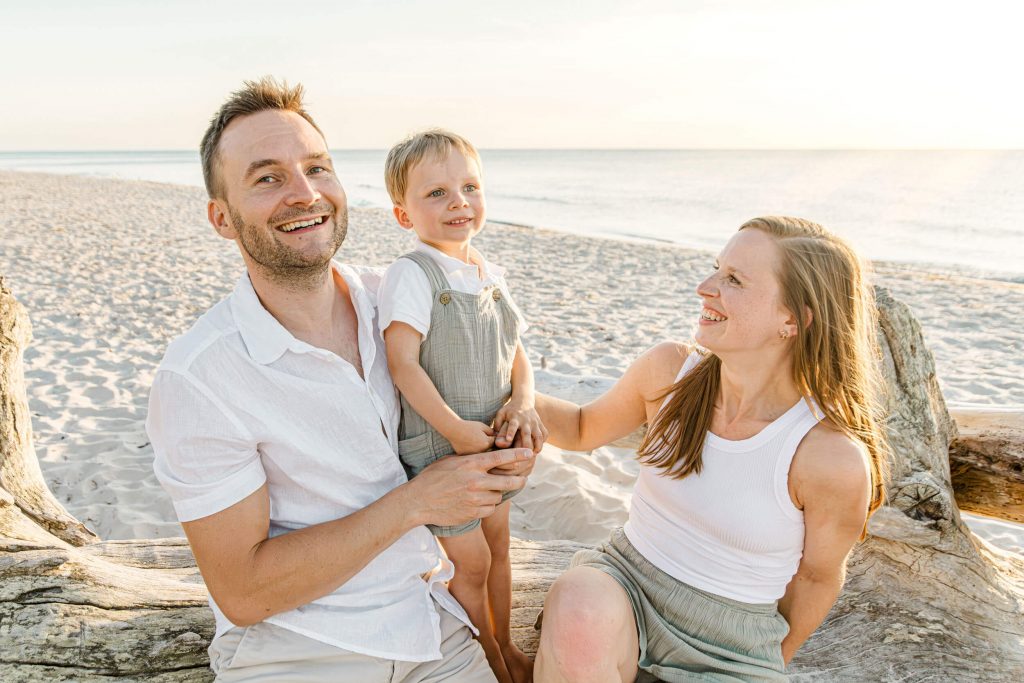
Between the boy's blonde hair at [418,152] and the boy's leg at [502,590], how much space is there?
1.22 meters

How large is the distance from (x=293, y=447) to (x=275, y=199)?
0.73 metres

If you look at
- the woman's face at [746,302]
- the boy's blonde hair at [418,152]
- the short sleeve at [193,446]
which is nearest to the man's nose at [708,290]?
the woman's face at [746,302]

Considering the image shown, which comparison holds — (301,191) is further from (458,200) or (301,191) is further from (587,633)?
(587,633)

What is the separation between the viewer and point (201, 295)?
29.0 feet

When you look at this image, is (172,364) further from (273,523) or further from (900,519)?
(900,519)

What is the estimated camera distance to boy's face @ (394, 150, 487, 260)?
247cm

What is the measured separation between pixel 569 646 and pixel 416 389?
870 millimetres

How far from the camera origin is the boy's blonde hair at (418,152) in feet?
8.16

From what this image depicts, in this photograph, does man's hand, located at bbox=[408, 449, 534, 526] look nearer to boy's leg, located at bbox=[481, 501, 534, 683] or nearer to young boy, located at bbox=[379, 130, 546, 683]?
young boy, located at bbox=[379, 130, 546, 683]

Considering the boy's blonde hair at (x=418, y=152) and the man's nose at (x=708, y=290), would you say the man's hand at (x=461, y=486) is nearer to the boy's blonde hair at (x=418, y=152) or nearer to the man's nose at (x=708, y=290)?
the man's nose at (x=708, y=290)

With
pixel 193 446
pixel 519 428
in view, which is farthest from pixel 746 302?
pixel 193 446

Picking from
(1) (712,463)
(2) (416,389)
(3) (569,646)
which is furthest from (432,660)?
(1) (712,463)

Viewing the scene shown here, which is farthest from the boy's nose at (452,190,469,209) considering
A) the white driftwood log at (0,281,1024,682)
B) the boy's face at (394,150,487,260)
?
the white driftwood log at (0,281,1024,682)

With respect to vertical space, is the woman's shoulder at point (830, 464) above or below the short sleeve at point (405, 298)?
below
